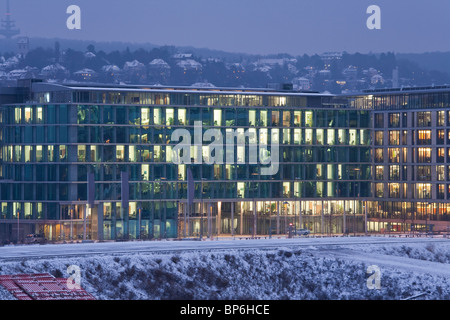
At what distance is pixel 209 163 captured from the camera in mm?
179875

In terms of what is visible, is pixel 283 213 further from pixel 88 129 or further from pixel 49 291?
pixel 49 291

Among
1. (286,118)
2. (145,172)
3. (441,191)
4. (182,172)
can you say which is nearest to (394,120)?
(441,191)

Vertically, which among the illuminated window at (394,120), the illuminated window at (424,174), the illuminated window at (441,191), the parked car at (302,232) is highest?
the illuminated window at (394,120)

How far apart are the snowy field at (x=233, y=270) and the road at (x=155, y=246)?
0.32ft

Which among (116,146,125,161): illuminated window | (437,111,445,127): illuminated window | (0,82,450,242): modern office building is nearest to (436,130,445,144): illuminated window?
(0,82,450,242): modern office building

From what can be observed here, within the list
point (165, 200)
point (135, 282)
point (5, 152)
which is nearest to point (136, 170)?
point (165, 200)

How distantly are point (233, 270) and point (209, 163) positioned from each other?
56463mm

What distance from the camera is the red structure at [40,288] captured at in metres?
104

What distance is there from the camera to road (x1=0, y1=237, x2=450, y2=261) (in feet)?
400

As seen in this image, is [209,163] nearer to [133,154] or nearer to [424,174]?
[133,154]

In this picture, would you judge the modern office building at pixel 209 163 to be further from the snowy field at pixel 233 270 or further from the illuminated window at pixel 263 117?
the snowy field at pixel 233 270

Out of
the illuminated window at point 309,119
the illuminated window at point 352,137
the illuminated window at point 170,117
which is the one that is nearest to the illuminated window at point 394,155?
the illuminated window at point 352,137

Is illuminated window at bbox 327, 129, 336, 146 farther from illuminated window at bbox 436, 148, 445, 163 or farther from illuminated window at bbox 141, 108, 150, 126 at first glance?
illuminated window at bbox 141, 108, 150, 126
